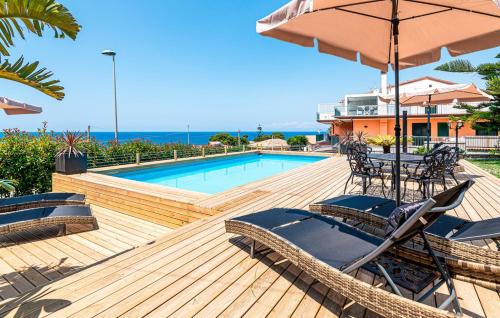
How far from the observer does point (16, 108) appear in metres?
5.11

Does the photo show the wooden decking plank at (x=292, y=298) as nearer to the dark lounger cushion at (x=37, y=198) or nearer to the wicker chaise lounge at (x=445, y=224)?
the wicker chaise lounge at (x=445, y=224)

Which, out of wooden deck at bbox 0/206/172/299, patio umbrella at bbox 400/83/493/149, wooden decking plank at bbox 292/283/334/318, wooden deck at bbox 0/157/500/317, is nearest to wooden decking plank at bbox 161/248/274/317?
wooden deck at bbox 0/157/500/317

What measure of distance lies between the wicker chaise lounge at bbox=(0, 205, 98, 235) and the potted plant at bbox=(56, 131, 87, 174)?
381 centimetres

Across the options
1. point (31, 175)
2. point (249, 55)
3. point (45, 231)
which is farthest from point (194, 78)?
point (45, 231)

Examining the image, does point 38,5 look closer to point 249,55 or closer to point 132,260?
point 132,260

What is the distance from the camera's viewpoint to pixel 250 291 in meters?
2.12

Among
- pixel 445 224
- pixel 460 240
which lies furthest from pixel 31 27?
pixel 445 224

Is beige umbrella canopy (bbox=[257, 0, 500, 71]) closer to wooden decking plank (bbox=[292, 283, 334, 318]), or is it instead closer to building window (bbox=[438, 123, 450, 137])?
wooden decking plank (bbox=[292, 283, 334, 318])

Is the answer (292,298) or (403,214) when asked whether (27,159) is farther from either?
(403,214)

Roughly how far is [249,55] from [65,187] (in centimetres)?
2193

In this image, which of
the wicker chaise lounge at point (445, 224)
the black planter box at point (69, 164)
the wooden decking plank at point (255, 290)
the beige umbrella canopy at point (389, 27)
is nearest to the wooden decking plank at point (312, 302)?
the wooden decking plank at point (255, 290)

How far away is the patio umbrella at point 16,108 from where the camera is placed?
483 cm

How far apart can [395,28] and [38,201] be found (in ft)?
20.6

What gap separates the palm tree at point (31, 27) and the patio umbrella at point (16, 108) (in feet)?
10.7
